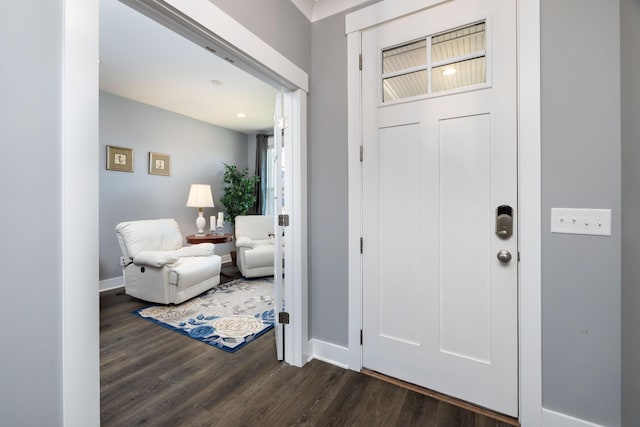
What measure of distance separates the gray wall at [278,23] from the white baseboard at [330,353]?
199 centimetres

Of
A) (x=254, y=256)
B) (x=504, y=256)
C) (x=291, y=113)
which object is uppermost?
(x=291, y=113)

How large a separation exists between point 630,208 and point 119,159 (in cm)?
484

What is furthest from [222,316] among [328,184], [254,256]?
[328,184]

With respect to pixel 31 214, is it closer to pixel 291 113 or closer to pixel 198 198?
pixel 291 113

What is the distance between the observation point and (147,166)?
4.07m

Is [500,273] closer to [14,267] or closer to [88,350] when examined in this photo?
[88,350]

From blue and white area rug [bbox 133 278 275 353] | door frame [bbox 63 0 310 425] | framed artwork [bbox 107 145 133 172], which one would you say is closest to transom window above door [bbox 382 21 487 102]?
door frame [bbox 63 0 310 425]

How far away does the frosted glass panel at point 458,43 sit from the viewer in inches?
58.7

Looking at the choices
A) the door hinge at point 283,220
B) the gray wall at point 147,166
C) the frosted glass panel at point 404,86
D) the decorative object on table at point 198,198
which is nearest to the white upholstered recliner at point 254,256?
the decorative object on table at point 198,198

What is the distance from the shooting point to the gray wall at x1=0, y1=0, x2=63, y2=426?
776 mm

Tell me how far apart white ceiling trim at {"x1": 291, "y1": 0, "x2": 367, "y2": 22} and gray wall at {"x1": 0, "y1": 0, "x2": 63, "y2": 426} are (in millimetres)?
1489

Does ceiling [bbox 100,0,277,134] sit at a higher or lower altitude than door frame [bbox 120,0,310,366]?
higher

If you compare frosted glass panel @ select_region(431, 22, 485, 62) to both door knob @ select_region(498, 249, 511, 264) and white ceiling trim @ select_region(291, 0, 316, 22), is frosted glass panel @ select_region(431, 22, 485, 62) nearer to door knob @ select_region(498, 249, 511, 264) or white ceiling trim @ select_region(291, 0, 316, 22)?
white ceiling trim @ select_region(291, 0, 316, 22)

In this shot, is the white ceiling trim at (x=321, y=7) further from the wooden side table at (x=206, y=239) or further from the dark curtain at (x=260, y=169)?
the dark curtain at (x=260, y=169)
